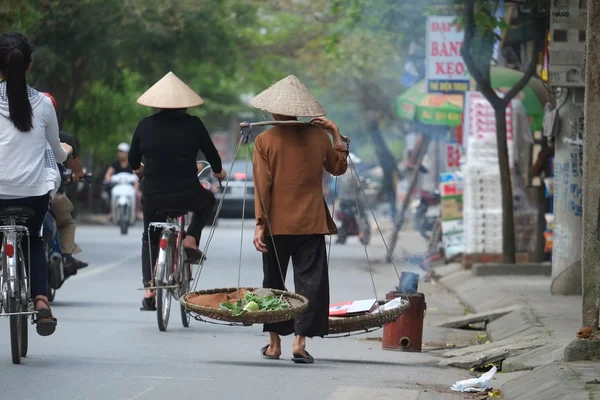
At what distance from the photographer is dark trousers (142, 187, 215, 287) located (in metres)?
10.5

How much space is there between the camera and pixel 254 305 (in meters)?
8.26

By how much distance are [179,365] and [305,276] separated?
1099mm

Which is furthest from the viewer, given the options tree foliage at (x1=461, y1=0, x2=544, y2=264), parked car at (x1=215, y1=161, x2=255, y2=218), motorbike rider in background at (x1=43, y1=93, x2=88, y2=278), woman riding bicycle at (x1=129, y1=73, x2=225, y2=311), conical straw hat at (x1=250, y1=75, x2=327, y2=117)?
parked car at (x1=215, y1=161, x2=255, y2=218)

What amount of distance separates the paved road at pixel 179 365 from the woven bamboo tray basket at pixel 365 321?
0.25 m

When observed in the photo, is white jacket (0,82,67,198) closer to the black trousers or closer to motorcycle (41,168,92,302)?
the black trousers

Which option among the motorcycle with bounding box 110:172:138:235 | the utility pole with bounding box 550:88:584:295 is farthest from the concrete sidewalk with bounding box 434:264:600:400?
the motorcycle with bounding box 110:172:138:235

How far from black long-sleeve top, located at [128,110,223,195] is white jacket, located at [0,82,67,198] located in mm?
2422

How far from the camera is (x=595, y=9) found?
8203mm

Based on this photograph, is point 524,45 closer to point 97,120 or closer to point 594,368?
point 97,120

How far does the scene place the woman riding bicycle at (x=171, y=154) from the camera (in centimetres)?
1044

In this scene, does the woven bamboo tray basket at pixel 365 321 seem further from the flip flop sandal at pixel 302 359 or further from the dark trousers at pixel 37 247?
the dark trousers at pixel 37 247

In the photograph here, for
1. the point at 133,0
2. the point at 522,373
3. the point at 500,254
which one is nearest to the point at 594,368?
the point at 522,373

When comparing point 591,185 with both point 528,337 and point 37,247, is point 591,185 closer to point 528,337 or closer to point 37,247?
point 528,337

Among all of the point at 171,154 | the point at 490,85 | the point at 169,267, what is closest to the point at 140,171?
the point at 171,154
